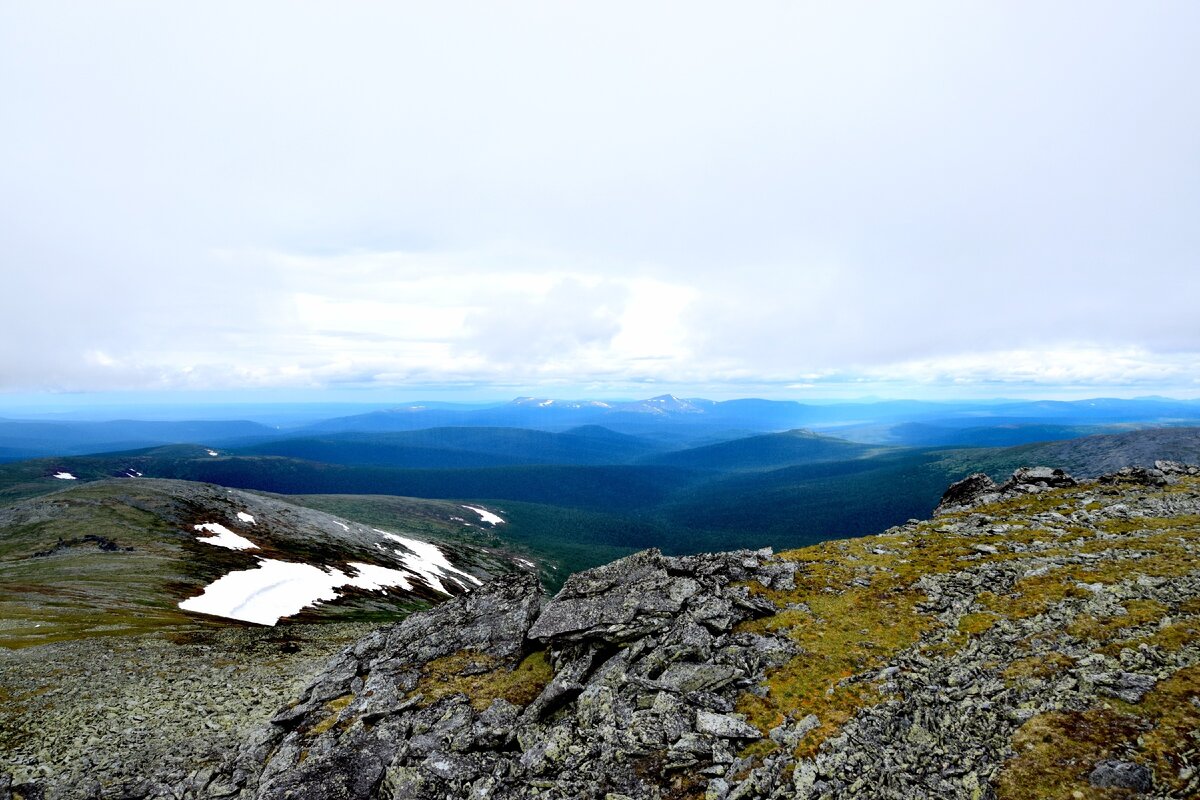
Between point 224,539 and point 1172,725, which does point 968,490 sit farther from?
point 224,539

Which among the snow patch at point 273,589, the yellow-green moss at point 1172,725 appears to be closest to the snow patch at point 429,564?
the snow patch at point 273,589

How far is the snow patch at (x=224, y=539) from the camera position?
97.0 meters

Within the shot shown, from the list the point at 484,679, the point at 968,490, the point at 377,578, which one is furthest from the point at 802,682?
the point at 377,578

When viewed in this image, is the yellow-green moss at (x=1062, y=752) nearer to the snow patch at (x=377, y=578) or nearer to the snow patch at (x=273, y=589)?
the snow patch at (x=273, y=589)

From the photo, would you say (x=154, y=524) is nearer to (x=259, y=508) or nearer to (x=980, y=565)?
(x=259, y=508)

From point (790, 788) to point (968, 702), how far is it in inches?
297

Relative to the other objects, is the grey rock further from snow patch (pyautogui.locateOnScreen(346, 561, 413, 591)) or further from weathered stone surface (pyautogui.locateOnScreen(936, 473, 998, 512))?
snow patch (pyautogui.locateOnScreen(346, 561, 413, 591))

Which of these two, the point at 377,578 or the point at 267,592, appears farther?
the point at 377,578

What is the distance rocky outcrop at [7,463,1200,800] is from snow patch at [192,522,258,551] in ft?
264

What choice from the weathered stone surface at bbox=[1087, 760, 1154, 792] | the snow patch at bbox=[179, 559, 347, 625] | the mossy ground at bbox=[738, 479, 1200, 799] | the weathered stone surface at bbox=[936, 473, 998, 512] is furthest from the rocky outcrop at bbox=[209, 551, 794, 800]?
the snow patch at bbox=[179, 559, 347, 625]

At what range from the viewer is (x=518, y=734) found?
23.3 metres

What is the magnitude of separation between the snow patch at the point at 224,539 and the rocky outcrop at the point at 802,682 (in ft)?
264

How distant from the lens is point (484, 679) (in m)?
29.2

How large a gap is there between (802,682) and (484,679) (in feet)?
56.4
